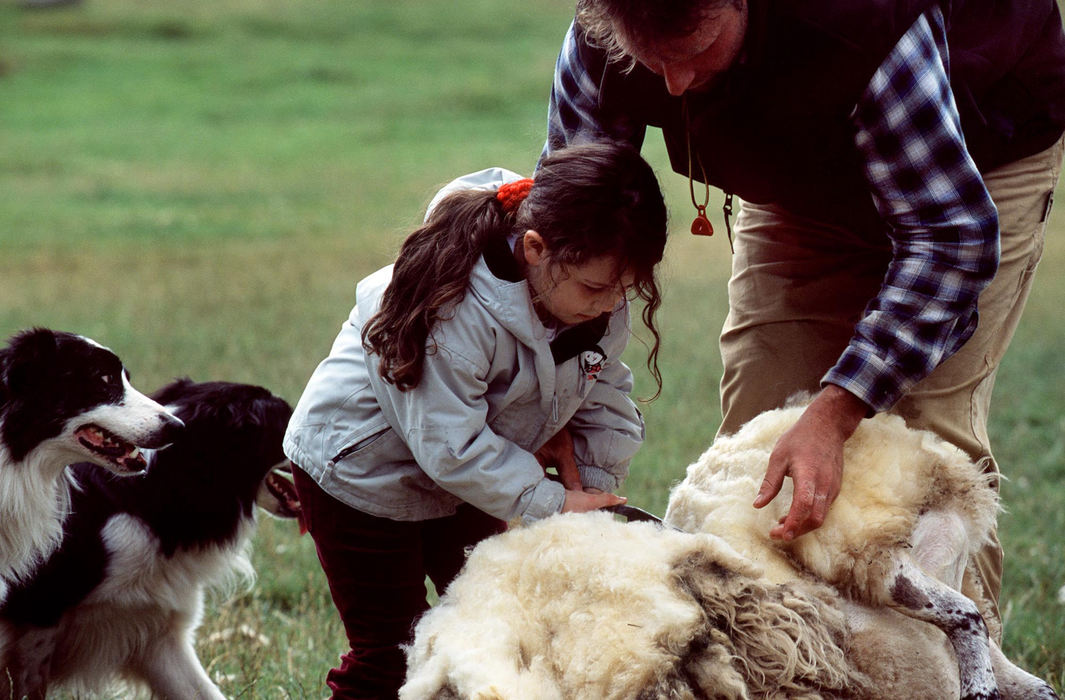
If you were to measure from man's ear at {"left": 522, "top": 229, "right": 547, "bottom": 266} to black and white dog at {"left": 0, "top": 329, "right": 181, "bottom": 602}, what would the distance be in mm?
1513

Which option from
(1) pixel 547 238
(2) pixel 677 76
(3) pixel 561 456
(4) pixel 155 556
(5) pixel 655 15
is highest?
(5) pixel 655 15

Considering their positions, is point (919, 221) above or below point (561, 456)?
above

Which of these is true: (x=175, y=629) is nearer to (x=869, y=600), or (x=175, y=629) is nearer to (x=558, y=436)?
(x=558, y=436)

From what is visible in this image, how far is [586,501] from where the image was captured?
2.75 m

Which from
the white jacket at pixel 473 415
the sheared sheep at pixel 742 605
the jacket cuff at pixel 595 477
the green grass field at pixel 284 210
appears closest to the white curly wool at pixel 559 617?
the sheared sheep at pixel 742 605

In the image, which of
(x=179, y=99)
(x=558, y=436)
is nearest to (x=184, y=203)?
(x=179, y=99)

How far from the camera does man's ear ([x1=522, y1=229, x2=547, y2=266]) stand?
272cm

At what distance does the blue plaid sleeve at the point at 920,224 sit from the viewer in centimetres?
261

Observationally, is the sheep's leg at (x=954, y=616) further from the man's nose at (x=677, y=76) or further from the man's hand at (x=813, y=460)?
the man's nose at (x=677, y=76)

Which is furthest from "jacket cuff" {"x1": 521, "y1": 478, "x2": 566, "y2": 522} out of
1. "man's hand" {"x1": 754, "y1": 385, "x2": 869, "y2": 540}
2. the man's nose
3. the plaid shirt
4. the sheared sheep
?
the man's nose

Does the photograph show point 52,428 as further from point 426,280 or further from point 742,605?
point 742,605

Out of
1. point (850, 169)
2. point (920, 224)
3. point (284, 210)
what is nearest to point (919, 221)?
point (920, 224)

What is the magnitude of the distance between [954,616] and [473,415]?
1.10m

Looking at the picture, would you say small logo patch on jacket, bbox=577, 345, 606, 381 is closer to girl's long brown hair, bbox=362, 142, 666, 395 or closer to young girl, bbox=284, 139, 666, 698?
young girl, bbox=284, 139, 666, 698
